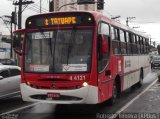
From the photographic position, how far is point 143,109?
12359 mm

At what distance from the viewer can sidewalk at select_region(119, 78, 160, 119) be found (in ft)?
36.2

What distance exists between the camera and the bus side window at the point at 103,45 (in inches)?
426

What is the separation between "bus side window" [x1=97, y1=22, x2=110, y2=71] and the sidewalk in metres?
1.58

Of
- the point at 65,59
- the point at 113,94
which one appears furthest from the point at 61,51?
the point at 113,94

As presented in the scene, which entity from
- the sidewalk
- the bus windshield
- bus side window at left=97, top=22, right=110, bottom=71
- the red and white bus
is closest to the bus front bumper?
the red and white bus

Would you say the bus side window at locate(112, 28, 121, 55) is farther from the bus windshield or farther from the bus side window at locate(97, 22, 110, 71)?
the bus windshield

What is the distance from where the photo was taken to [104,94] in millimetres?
11516

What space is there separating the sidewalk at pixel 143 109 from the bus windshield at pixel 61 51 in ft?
6.29

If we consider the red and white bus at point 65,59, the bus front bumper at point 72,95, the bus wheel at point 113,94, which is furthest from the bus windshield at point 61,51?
the bus wheel at point 113,94

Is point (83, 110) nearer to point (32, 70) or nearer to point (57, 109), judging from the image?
point (57, 109)

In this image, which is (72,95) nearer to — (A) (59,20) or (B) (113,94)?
(A) (59,20)

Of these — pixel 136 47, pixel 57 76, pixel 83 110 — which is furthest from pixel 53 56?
pixel 136 47

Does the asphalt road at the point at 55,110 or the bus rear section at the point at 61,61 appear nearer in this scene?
the bus rear section at the point at 61,61

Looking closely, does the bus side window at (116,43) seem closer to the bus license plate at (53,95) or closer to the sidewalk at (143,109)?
the sidewalk at (143,109)
